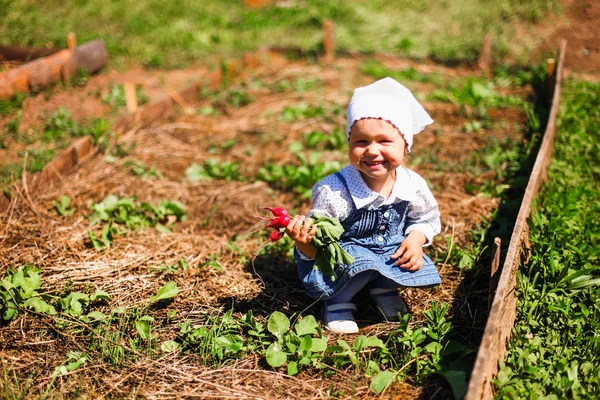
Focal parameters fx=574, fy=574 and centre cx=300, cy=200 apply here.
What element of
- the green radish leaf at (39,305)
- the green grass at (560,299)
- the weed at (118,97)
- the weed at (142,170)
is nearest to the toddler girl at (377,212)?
the green grass at (560,299)

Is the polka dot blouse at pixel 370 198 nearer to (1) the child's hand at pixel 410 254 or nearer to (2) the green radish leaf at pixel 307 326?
(1) the child's hand at pixel 410 254

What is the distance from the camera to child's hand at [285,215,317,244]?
2619mm

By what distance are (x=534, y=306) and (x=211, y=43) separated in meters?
6.61

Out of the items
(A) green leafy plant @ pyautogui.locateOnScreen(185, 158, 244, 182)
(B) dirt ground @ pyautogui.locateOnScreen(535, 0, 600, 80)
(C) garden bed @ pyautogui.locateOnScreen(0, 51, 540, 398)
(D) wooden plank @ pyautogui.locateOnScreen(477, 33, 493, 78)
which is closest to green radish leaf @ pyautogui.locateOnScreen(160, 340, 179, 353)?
(C) garden bed @ pyautogui.locateOnScreen(0, 51, 540, 398)

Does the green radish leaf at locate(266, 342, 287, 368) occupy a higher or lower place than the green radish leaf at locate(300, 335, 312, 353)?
lower

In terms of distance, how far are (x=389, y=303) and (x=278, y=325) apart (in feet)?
2.08

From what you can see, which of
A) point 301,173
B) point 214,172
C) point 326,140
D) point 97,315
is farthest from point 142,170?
point 97,315

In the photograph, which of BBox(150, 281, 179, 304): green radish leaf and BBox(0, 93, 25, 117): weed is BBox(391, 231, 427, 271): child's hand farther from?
BBox(0, 93, 25, 117): weed

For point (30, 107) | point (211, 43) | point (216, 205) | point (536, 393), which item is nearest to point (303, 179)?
point (216, 205)

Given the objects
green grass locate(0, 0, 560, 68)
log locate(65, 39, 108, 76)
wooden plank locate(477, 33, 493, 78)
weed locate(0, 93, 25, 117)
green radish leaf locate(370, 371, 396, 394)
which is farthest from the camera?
green grass locate(0, 0, 560, 68)

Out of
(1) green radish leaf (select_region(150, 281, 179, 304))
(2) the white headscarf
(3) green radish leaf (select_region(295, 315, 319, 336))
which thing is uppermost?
(2) the white headscarf

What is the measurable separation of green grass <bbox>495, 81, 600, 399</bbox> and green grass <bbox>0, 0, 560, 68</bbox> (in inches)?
150

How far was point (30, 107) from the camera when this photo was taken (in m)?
5.48

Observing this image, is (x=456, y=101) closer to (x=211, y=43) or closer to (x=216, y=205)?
(x=216, y=205)
